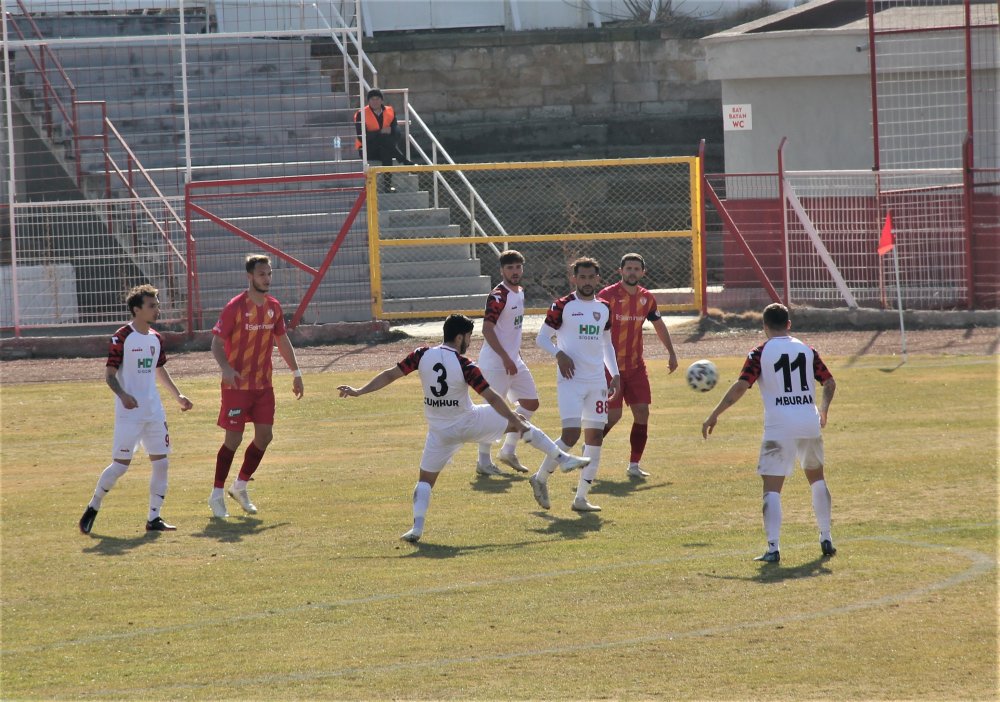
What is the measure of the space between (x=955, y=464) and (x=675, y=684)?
252 inches

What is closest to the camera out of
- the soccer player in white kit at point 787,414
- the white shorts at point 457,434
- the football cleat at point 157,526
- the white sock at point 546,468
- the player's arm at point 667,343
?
the soccer player in white kit at point 787,414

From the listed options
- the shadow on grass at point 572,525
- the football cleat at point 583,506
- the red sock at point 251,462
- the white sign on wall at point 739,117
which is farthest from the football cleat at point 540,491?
the white sign on wall at point 739,117

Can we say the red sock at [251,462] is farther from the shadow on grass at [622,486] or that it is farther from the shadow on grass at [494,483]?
the shadow on grass at [622,486]

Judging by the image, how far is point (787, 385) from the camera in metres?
10.0

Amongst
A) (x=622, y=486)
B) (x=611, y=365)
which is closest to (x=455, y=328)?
(x=611, y=365)

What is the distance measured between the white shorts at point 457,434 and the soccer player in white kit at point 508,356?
7.47 ft

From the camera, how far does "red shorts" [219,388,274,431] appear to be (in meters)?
12.3

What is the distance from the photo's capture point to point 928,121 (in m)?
25.6

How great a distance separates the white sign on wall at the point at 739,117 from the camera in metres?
27.6

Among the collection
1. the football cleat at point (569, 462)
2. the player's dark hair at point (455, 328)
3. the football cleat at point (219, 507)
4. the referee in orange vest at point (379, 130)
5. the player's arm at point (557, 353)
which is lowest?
the football cleat at point (219, 507)

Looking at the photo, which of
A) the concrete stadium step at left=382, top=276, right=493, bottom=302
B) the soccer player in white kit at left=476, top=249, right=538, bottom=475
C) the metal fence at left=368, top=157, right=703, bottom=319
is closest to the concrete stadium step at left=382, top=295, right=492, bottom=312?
the metal fence at left=368, top=157, right=703, bottom=319

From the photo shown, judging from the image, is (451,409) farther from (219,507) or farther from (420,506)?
(219,507)

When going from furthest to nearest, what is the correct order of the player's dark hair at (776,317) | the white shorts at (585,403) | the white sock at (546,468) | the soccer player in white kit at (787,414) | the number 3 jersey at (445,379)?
the white shorts at (585,403)
the white sock at (546,468)
the number 3 jersey at (445,379)
the player's dark hair at (776,317)
the soccer player in white kit at (787,414)

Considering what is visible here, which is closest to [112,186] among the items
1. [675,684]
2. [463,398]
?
[463,398]
